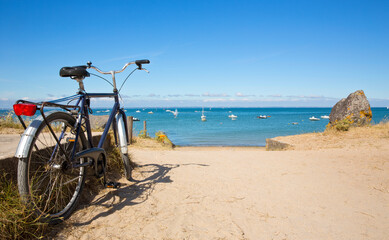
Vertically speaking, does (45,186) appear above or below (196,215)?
above

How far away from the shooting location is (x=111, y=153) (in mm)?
4668

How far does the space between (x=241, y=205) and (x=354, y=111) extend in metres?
12.6

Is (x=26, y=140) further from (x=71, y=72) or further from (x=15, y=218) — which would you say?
(x=71, y=72)

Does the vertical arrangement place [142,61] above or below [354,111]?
above

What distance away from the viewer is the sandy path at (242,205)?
108 inches

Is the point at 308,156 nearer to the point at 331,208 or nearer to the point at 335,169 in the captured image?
the point at 335,169

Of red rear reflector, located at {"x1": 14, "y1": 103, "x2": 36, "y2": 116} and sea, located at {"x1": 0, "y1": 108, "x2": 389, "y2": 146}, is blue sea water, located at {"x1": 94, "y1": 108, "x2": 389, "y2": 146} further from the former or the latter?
red rear reflector, located at {"x1": 14, "y1": 103, "x2": 36, "y2": 116}

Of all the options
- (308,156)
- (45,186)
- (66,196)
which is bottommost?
(308,156)

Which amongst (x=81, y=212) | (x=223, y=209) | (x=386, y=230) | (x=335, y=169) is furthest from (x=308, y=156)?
(x=81, y=212)

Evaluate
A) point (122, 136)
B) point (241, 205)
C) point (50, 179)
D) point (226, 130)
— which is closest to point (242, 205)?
point (241, 205)

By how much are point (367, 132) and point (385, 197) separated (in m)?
8.28

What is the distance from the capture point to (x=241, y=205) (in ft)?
11.5

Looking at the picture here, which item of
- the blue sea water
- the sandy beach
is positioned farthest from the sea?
the sandy beach

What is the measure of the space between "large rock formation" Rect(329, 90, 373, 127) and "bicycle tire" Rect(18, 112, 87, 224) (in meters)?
13.4
